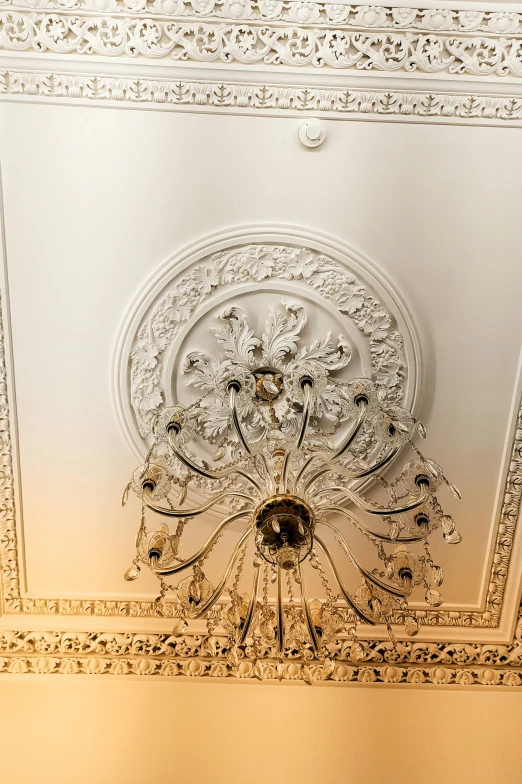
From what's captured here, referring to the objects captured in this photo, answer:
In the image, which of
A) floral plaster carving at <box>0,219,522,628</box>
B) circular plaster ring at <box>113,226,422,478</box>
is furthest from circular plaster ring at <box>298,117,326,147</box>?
floral plaster carving at <box>0,219,522,628</box>

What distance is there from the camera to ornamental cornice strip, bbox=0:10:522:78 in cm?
216

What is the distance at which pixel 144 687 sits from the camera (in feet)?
9.60

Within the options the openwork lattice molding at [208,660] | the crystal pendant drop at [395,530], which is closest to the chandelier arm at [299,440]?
the crystal pendant drop at [395,530]

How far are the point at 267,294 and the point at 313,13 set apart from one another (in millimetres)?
976

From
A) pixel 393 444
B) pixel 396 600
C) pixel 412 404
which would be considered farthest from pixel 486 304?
pixel 396 600

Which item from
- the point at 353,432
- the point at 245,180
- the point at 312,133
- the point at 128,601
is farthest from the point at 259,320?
the point at 128,601

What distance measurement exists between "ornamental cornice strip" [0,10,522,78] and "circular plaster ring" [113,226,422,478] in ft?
1.96

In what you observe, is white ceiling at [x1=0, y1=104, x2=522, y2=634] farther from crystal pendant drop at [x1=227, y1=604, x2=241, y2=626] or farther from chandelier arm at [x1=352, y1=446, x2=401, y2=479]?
crystal pendant drop at [x1=227, y1=604, x2=241, y2=626]

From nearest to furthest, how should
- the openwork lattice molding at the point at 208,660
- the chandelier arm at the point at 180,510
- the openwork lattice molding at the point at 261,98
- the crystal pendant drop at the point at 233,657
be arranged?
the chandelier arm at the point at 180,510
the crystal pendant drop at the point at 233,657
the openwork lattice molding at the point at 261,98
the openwork lattice molding at the point at 208,660

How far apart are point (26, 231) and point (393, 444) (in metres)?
1.56

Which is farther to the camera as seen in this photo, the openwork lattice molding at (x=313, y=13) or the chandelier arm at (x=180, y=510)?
the openwork lattice molding at (x=313, y=13)

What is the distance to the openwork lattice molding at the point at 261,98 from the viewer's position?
7.21 ft

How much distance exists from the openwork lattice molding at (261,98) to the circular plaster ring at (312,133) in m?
0.05

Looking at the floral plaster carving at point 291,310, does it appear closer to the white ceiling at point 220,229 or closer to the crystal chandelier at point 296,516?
the white ceiling at point 220,229
